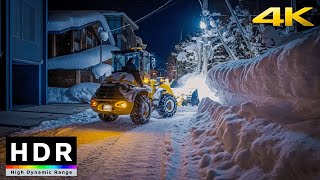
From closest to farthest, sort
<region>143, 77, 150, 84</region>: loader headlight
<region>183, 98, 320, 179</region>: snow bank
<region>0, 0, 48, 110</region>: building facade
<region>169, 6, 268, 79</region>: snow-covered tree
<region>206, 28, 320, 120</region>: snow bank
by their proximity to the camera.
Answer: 1. <region>183, 98, 320, 179</region>: snow bank
2. <region>206, 28, 320, 120</region>: snow bank
3. <region>143, 77, 150, 84</region>: loader headlight
4. <region>0, 0, 48, 110</region>: building facade
5. <region>169, 6, 268, 79</region>: snow-covered tree

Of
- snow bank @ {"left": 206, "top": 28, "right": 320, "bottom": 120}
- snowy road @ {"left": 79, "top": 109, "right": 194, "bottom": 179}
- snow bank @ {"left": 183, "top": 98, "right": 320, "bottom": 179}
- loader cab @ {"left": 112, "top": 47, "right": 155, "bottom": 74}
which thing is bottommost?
snowy road @ {"left": 79, "top": 109, "right": 194, "bottom": 179}

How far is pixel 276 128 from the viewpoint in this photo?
4.93 metres

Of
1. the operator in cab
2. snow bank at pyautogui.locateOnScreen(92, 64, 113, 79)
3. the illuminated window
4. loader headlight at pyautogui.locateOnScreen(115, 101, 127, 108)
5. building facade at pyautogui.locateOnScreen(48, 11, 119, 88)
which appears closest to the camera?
loader headlight at pyautogui.locateOnScreen(115, 101, 127, 108)

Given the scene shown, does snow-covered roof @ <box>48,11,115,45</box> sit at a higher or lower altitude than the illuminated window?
higher

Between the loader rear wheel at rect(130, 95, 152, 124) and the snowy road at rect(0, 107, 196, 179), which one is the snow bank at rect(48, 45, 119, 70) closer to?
the snowy road at rect(0, 107, 196, 179)

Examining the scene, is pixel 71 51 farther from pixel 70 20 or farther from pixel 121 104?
pixel 121 104

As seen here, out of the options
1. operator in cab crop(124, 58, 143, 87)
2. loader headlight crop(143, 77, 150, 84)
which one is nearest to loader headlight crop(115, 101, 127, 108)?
operator in cab crop(124, 58, 143, 87)

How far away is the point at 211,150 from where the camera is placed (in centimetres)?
673

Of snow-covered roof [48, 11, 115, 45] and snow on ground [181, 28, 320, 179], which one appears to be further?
snow-covered roof [48, 11, 115, 45]

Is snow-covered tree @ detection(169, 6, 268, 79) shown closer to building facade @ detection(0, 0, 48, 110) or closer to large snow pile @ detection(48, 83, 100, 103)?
large snow pile @ detection(48, 83, 100, 103)

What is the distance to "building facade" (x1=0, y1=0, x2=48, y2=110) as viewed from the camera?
54.7ft

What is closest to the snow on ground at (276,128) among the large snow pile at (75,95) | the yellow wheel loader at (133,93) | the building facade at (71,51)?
the yellow wheel loader at (133,93)

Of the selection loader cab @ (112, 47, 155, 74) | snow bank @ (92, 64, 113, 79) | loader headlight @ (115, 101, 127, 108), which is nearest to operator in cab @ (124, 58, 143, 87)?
loader cab @ (112, 47, 155, 74)

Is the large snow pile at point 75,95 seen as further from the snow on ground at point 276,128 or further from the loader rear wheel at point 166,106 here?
the snow on ground at point 276,128
